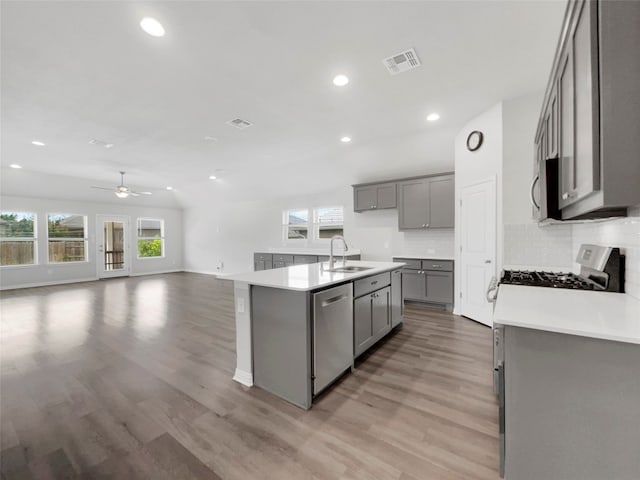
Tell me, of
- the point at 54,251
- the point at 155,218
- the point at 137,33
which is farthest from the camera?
the point at 155,218

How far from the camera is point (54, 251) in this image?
7770 millimetres

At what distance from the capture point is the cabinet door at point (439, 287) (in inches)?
185

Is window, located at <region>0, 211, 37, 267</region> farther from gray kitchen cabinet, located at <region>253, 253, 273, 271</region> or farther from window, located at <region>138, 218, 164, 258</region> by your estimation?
gray kitchen cabinet, located at <region>253, 253, 273, 271</region>

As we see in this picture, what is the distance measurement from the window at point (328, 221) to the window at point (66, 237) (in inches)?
279

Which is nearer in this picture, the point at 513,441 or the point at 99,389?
the point at 513,441

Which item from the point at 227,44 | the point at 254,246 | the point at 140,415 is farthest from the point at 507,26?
the point at 254,246

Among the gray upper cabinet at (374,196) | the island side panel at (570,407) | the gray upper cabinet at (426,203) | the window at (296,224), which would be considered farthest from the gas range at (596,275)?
the window at (296,224)

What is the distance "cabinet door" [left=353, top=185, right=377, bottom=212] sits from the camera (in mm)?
5699

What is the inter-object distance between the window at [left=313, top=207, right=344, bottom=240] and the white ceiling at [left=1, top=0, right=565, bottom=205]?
2.00 metres

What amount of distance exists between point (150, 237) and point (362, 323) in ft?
31.8

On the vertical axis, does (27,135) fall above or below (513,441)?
above

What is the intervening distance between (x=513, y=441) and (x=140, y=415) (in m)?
2.34

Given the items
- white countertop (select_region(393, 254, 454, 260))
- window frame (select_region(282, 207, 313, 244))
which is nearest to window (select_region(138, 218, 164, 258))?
window frame (select_region(282, 207, 313, 244))

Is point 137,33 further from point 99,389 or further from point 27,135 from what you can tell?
point 27,135
